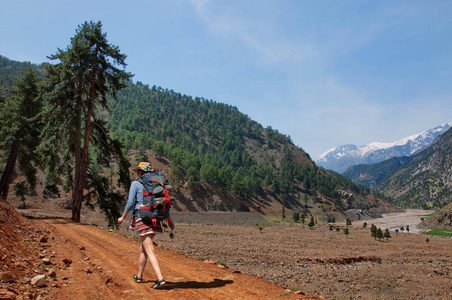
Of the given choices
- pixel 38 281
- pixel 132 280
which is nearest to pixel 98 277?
pixel 132 280

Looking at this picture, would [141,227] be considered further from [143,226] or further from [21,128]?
[21,128]

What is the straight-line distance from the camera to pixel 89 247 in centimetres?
913

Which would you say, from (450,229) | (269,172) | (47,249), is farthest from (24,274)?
(269,172)

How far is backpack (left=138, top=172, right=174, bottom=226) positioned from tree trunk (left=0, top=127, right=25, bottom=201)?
79.0 ft

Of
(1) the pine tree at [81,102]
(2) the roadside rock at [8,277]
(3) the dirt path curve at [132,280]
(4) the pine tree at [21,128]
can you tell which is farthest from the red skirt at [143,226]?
(4) the pine tree at [21,128]

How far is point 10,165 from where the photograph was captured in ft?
78.0

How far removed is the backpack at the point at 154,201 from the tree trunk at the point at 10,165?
24.1 m

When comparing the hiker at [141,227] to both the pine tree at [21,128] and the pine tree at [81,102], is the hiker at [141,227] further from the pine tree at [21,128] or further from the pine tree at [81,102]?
the pine tree at [21,128]

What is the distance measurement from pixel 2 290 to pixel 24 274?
3.98 ft

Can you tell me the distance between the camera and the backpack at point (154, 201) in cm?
567

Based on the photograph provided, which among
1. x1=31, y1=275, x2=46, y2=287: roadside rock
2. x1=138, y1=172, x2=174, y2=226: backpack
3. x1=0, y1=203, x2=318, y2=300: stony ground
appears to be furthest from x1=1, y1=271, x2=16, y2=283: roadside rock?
x1=138, y1=172, x2=174, y2=226: backpack

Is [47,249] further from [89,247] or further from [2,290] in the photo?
[2,290]

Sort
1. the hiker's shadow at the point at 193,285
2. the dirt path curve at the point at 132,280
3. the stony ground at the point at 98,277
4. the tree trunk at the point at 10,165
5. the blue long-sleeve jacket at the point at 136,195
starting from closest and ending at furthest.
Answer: the stony ground at the point at 98,277
the dirt path curve at the point at 132,280
the hiker's shadow at the point at 193,285
the blue long-sleeve jacket at the point at 136,195
the tree trunk at the point at 10,165

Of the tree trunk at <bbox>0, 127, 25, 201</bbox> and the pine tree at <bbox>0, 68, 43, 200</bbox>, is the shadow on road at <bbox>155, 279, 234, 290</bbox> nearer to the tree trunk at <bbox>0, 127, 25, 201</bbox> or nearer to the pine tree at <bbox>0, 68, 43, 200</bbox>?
the pine tree at <bbox>0, 68, 43, 200</bbox>
